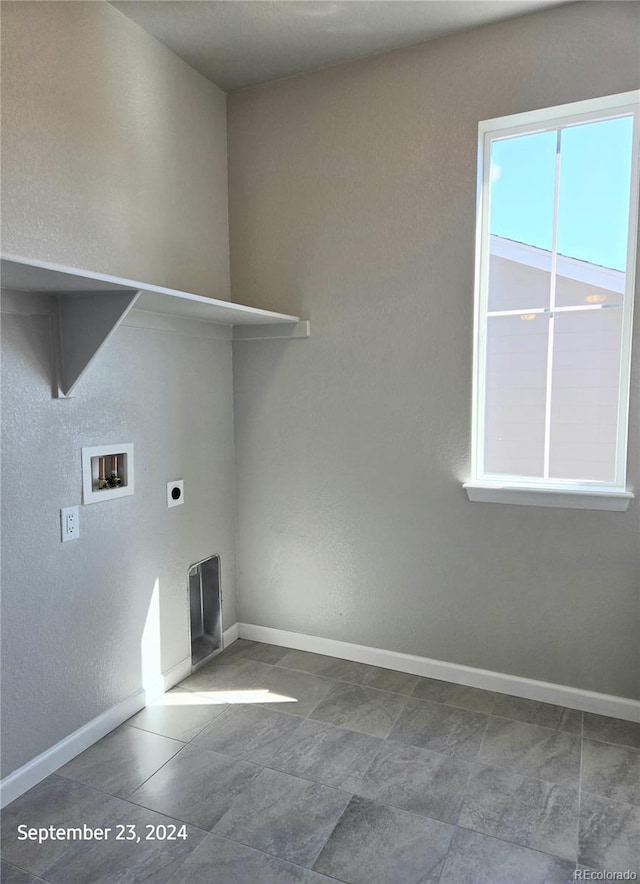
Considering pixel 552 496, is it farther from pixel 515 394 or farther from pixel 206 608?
pixel 206 608

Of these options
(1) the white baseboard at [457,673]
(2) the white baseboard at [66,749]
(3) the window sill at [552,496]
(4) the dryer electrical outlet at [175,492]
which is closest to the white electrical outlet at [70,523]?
(4) the dryer electrical outlet at [175,492]

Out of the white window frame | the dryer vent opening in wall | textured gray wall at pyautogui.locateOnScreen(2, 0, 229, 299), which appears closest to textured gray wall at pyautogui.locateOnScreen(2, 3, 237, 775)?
textured gray wall at pyautogui.locateOnScreen(2, 0, 229, 299)

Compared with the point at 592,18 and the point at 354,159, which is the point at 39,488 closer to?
the point at 354,159

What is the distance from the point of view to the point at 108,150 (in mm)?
2150

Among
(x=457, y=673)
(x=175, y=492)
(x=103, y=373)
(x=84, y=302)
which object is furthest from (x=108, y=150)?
(x=457, y=673)

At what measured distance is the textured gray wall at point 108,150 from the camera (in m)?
1.83

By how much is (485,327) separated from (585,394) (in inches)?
19.4

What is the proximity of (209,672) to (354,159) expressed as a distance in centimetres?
245

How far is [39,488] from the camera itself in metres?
1.91

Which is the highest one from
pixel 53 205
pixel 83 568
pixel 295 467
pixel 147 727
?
pixel 53 205

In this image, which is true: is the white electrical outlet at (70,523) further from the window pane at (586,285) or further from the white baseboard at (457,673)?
the window pane at (586,285)

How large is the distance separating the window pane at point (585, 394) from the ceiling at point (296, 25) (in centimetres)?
119

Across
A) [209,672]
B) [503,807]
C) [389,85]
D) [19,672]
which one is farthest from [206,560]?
[389,85]

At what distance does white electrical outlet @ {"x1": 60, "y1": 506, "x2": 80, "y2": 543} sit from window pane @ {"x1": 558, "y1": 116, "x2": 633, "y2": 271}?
2.13m
